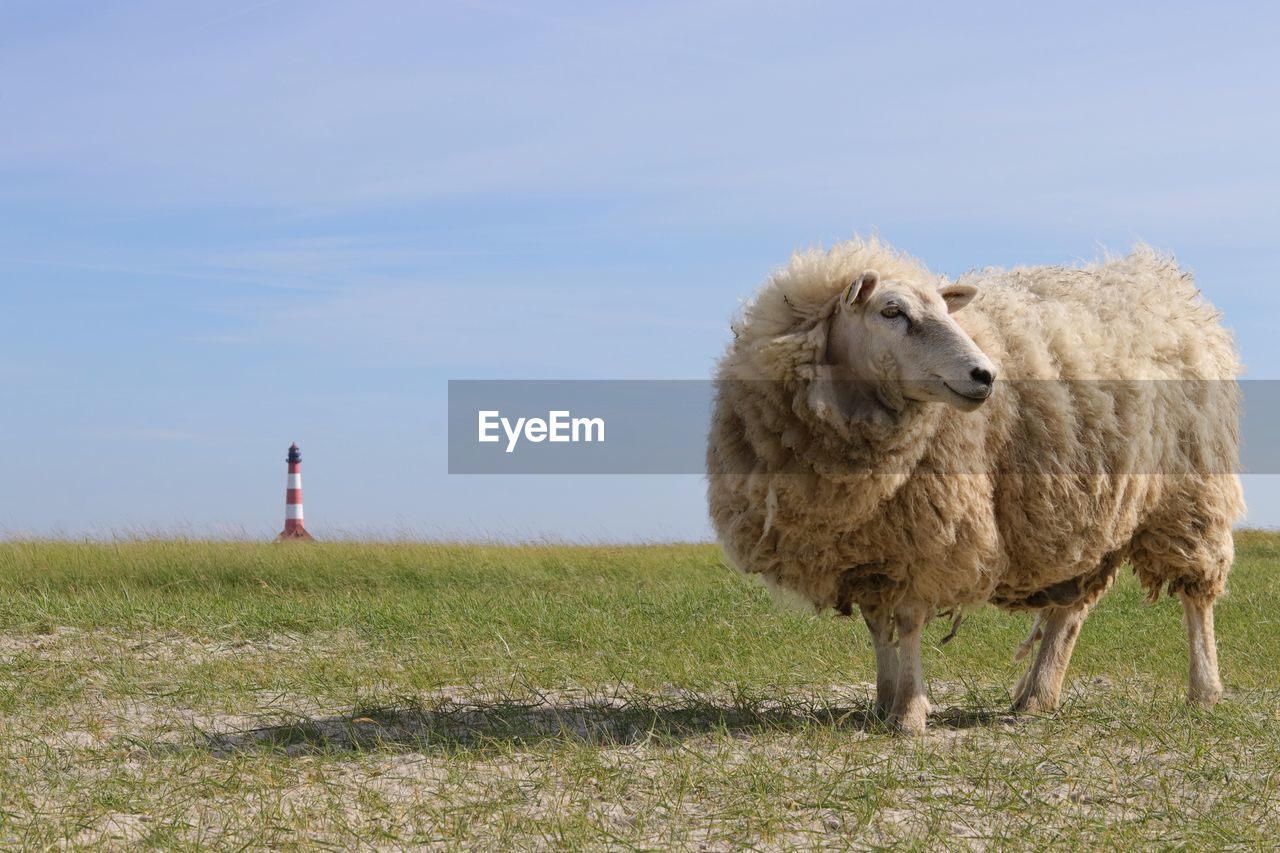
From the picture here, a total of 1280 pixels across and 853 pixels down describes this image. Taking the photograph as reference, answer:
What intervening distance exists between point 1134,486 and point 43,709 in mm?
6199

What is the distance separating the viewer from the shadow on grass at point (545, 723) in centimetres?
613

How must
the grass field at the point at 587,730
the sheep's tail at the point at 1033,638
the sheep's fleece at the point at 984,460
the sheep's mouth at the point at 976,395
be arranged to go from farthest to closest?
the sheep's tail at the point at 1033,638
the sheep's fleece at the point at 984,460
the sheep's mouth at the point at 976,395
the grass field at the point at 587,730

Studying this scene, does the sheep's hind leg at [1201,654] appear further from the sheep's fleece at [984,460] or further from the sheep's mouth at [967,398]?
the sheep's mouth at [967,398]

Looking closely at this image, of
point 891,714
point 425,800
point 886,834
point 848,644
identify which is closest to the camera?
point 886,834

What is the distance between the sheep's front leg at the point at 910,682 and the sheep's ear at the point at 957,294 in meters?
1.52

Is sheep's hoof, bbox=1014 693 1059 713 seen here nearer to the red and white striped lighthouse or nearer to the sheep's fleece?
the sheep's fleece

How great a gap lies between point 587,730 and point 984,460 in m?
2.40

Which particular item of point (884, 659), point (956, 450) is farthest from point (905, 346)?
point (884, 659)

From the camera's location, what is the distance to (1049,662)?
25.1 ft

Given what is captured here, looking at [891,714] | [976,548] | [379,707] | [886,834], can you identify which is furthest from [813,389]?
[379,707]

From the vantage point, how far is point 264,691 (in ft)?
25.4

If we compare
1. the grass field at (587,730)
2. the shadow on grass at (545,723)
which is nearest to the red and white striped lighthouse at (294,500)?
the grass field at (587,730)

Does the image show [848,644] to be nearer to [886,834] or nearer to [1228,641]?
[1228,641]

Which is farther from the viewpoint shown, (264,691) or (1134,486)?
(264,691)
